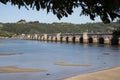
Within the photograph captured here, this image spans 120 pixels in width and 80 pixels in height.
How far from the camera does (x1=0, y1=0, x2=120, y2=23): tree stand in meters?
5.66

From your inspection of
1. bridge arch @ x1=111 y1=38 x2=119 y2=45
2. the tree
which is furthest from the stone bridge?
the tree

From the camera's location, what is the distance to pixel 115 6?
17.6 ft

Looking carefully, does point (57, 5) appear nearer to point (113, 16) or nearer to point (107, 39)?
point (113, 16)

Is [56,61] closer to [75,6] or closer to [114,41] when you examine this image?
[75,6]

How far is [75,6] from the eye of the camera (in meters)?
5.87

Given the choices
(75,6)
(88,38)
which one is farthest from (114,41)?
(75,6)

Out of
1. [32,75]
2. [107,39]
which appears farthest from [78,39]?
[32,75]

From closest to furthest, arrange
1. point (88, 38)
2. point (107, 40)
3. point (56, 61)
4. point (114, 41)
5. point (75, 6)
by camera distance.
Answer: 1. point (75, 6)
2. point (56, 61)
3. point (114, 41)
4. point (107, 40)
5. point (88, 38)

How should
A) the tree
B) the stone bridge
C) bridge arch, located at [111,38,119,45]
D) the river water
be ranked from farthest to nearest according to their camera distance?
the stone bridge, bridge arch, located at [111,38,119,45], the river water, the tree

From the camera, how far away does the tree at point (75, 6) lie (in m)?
5.66

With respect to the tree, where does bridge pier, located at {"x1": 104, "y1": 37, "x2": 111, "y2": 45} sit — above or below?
below

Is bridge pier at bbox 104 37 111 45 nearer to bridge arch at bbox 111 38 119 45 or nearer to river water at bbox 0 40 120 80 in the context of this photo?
bridge arch at bbox 111 38 119 45

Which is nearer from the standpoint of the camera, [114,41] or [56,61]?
[56,61]

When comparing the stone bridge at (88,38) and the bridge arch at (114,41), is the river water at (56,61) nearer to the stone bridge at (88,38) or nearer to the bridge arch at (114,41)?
the bridge arch at (114,41)
